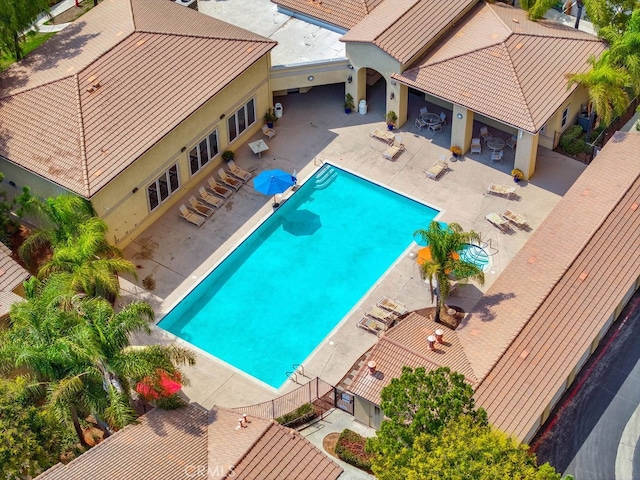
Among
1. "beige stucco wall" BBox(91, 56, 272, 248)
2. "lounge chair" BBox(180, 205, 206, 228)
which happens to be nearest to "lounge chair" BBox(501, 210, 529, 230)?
"beige stucco wall" BBox(91, 56, 272, 248)

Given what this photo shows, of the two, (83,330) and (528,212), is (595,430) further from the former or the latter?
(83,330)

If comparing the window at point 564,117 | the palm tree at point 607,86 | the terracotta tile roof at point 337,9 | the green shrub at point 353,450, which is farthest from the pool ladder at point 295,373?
the terracotta tile roof at point 337,9

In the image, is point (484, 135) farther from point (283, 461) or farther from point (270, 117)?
point (283, 461)

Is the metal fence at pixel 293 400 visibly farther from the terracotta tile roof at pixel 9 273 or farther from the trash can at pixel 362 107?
the trash can at pixel 362 107

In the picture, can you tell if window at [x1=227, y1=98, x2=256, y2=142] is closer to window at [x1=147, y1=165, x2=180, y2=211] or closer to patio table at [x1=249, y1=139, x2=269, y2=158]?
patio table at [x1=249, y1=139, x2=269, y2=158]

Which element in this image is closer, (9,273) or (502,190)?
(9,273)

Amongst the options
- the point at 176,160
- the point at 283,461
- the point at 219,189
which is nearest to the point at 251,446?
the point at 283,461
